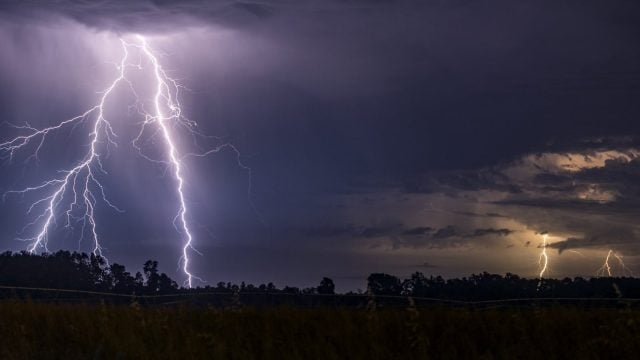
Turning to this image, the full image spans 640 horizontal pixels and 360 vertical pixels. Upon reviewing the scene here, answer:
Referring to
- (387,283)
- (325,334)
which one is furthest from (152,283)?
(325,334)

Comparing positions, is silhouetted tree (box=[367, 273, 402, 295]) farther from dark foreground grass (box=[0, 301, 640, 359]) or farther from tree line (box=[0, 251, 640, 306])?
dark foreground grass (box=[0, 301, 640, 359])

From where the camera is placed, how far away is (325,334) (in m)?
15.6

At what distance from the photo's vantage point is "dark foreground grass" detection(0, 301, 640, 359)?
14.3m

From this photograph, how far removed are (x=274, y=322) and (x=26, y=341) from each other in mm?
4612

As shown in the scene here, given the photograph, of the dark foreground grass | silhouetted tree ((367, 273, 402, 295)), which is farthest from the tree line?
the dark foreground grass

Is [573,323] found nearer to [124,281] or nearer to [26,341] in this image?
[26,341]

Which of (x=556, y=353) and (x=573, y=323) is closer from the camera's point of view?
(x=556, y=353)

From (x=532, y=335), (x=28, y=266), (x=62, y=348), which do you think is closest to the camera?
(x=532, y=335)

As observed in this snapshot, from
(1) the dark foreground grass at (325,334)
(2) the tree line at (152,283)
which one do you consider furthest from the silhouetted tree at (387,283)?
(1) the dark foreground grass at (325,334)

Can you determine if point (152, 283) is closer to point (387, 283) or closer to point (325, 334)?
point (387, 283)

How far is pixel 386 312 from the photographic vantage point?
17797mm

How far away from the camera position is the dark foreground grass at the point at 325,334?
47.1 feet

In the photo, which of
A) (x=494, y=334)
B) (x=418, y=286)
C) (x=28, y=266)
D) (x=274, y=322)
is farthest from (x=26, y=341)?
(x=28, y=266)

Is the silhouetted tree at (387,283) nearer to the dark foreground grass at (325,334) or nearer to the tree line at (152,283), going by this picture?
the tree line at (152,283)
